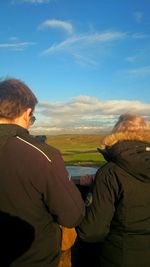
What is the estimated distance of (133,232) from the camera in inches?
146

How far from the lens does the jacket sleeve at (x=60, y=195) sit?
3146 mm

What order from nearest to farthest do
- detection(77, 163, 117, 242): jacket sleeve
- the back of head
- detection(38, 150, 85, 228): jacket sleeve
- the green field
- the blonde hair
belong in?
detection(38, 150, 85, 228): jacket sleeve → detection(77, 163, 117, 242): jacket sleeve → the blonde hair → the back of head → the green field

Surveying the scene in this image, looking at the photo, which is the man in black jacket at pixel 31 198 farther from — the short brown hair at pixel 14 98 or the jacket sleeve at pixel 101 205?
the jacket sleeve at pixel 101 205

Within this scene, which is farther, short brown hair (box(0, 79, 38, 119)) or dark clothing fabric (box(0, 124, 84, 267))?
short brown hair (box(0, 79, 38, 119))

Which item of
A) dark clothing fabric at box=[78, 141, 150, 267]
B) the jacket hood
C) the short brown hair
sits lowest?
dark clothing fabric at box=[78, 141, 150, 267]

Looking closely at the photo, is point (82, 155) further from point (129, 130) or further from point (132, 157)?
point (132, 157)

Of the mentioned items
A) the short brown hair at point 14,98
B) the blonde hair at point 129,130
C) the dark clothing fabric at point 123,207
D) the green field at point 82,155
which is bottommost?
the green field at point 82,155

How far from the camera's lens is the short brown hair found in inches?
134

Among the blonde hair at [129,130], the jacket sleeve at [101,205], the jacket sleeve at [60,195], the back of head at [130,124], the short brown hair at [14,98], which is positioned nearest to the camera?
the jacket sleeve at [60,195]

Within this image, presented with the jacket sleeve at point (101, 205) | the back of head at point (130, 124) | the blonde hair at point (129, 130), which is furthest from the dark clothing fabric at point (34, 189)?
the back of head at point (130, 124)

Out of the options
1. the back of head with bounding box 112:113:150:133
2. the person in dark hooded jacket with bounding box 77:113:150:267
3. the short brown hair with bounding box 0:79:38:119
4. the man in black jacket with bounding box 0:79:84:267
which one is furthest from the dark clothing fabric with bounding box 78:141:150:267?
the short brown hair with bounding box 0:79:38:119

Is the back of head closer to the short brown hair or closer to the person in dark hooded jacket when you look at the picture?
the person in dark hooded jacket

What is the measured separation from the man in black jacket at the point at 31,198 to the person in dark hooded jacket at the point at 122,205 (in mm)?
383

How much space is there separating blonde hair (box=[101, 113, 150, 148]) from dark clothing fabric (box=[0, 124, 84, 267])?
751 millimetres
